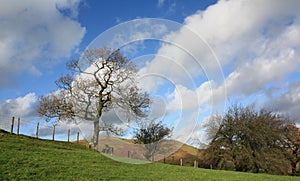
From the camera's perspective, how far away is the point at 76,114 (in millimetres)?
38469

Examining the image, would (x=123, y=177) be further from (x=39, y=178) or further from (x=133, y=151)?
(x=133, y=151)

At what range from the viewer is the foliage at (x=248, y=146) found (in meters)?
41.8

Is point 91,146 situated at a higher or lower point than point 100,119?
lower

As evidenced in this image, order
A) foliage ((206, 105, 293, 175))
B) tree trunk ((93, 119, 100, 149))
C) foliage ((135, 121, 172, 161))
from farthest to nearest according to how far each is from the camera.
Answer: foliage ((206, 105, 293, 175))
tree trunk ((93, 119, 100, 149))
foliage ((135, 121, 172, 161))

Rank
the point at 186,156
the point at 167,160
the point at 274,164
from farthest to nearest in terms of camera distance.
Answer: the point at 186,156
the point at 167,160
the point at 274,164

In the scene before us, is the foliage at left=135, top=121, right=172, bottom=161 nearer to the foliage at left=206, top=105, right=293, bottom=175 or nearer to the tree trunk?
the tree trunk

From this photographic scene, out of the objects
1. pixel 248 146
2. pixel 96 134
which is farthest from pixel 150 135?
pixel 248 146

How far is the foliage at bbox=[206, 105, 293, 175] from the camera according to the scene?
41.8 m

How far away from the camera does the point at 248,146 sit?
1683 inches

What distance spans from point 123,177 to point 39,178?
4.32 metres

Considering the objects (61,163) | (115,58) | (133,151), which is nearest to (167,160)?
(115,58)

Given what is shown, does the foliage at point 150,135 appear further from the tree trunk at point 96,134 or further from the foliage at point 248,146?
the foliage at point 248,146

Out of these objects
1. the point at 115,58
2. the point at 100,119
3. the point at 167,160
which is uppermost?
the point at 115,58

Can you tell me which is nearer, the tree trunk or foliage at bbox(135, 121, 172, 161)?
→ foliage at bbox(135, 121, 172, 161)
